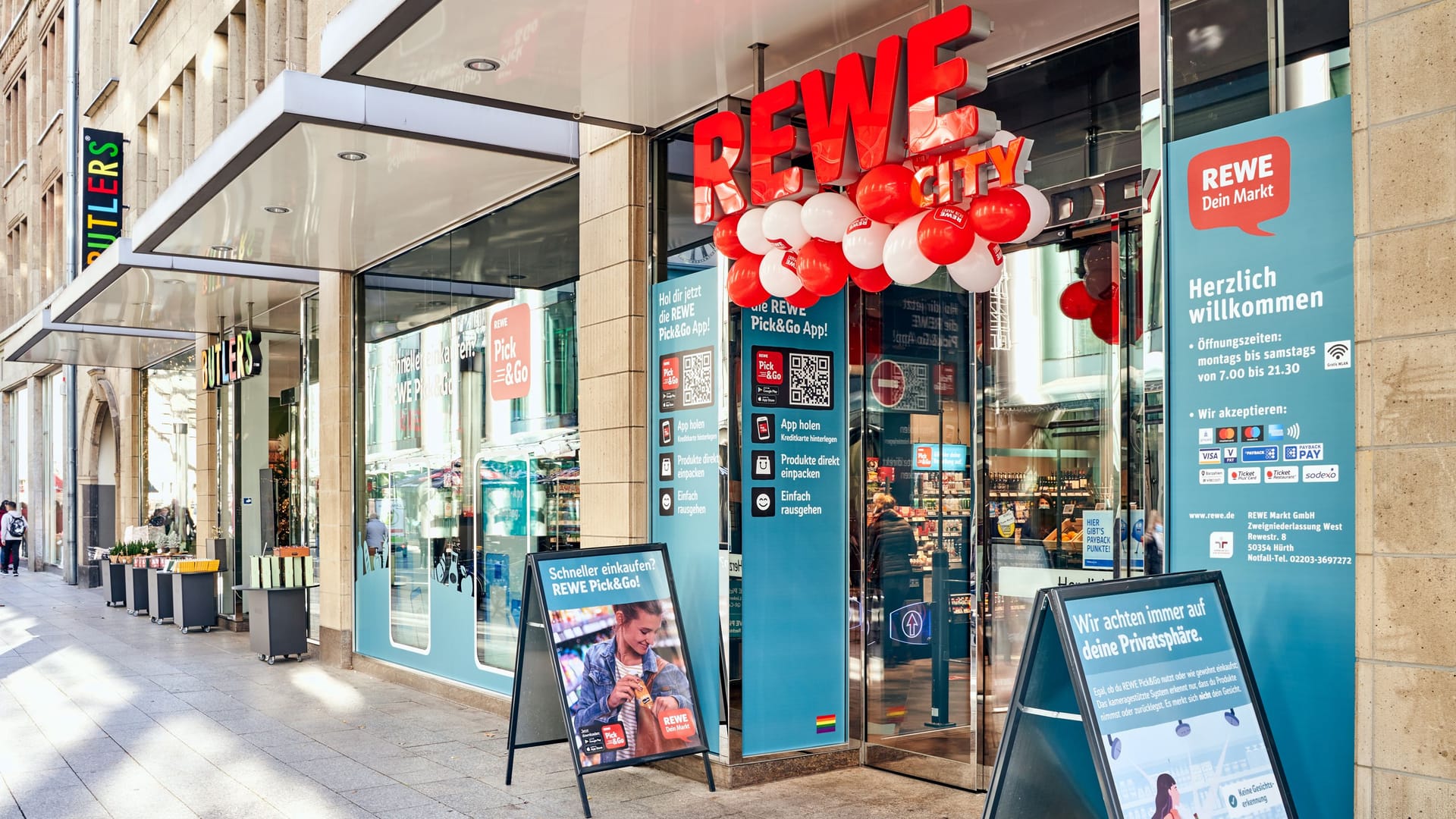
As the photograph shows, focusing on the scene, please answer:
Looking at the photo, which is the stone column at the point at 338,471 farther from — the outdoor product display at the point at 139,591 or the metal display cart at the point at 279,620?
the outdoor product display at the point at 139,591

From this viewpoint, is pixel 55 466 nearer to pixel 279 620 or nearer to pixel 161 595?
pixel 161 595

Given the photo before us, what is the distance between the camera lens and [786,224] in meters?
5.49

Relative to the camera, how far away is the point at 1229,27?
167 inches

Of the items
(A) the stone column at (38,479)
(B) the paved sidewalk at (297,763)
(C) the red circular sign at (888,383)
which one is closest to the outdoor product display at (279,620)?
(B) the paved sidewalk at (297,763)

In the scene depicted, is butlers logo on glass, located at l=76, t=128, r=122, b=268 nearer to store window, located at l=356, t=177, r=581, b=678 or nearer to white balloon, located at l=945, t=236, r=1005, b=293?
store window, located at l=356, t=177, r=581, b=678

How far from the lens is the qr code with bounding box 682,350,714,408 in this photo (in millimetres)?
6520

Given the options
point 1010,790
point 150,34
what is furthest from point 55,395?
point 1010,790

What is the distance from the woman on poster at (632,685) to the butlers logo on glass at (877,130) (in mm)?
2089

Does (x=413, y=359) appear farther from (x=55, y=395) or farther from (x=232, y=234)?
(x=55, y=395)

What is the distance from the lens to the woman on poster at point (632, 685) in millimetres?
6082

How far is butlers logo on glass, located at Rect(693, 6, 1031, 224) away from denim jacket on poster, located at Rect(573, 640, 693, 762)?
87.9 inches

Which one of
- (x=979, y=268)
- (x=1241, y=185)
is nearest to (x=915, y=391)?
(x=979, y=268)

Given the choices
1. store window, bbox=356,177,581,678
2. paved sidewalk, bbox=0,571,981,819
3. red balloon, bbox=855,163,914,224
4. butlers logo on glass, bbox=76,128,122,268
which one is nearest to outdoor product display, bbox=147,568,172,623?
paved sidewalk, bbox=0,571,981,819

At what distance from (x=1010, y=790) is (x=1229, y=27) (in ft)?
8.74
